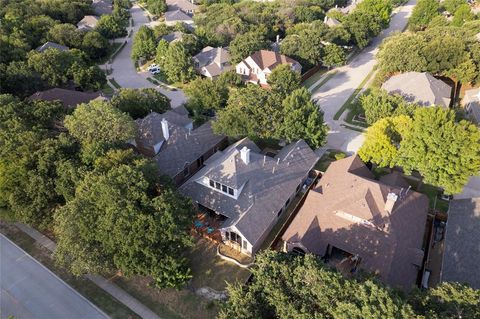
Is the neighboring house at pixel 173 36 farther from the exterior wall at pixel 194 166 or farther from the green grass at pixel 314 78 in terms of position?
the exterior wall at pixel 194 166

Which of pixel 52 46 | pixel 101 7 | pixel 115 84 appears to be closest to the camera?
pixel 115 84

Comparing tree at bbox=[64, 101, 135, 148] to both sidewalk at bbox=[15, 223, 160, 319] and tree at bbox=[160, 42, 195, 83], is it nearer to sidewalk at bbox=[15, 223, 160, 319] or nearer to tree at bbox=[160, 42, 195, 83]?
sidewalk at bbox=[15, 223, 160, 319]

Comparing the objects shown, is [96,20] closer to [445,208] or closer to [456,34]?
[456,34]

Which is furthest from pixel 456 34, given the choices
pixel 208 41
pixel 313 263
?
pixel 313 263

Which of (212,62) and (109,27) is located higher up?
(109,27)

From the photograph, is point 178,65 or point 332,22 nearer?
point 178,65

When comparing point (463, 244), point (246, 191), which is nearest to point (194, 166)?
point (246, 191)

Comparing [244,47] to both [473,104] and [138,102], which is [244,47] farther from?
[473,104]
